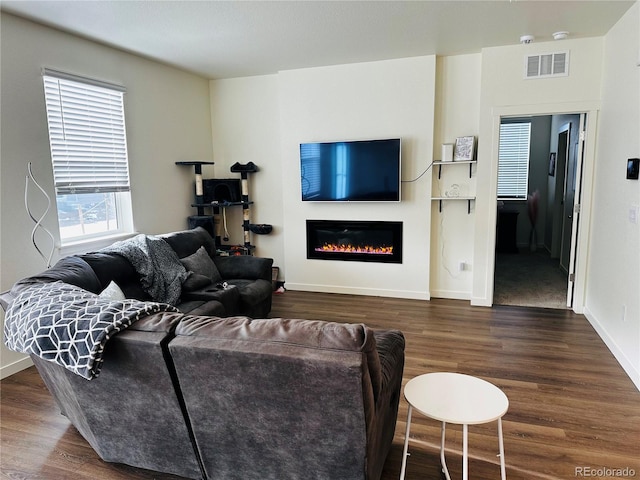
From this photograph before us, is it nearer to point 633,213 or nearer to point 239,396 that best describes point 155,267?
point 239,396

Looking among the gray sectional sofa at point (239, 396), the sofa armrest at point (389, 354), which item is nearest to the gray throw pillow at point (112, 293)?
the gray sectional sofa at point (239, 396)

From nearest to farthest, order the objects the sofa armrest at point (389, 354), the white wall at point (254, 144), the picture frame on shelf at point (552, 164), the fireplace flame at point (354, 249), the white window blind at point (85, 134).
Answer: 1. the sofa armrest at point (389, 354)
2. the white window blind at point (85, 134)
3. the fireplace flame at point (354, 249)
4. the white wall at point (254, 144)
5. the picture frame on shelf at point (552, 164)

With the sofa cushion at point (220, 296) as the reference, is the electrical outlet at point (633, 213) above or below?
above

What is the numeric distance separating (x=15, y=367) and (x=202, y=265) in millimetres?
1600

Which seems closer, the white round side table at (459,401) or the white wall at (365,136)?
the white round side table at (459,401)

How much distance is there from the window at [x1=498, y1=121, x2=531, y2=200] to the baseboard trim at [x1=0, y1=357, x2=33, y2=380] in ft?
23.0

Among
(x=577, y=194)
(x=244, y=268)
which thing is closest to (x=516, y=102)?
(x=577, y=194)

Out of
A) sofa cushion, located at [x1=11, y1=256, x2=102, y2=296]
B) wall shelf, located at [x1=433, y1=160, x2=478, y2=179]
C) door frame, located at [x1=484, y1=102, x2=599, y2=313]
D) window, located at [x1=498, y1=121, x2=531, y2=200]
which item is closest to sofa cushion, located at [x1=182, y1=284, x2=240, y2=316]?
sofa cushion, located at [x1=11, y1=256, x2=102, y2=296]

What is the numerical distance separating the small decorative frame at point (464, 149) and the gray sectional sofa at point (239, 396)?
307 cm

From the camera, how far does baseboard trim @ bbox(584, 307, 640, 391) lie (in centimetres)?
292

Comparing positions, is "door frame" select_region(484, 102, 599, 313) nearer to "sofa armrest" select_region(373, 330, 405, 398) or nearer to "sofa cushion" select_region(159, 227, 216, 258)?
"sofa armrest" select_region(373, 330, 405, 398)

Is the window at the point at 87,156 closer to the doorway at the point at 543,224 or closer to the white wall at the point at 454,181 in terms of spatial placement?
the white wall at the point at 454,181

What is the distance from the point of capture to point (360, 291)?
204 inches

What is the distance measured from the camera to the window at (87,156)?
3.58 meters
